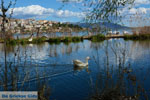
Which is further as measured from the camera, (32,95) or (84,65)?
(84,65)

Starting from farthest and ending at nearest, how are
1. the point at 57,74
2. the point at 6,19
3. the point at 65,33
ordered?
1. the point at 65,33
2. the point at 57,74
3. the point at 6,19

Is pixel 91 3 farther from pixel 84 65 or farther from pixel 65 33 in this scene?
pixel 65 33

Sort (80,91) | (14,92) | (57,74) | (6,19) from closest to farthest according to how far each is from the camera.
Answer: (6,19) → (14,92) → (80,91) → (57,74)

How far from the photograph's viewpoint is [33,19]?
3.84 metres

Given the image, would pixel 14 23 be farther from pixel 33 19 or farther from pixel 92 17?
pixel 92 17

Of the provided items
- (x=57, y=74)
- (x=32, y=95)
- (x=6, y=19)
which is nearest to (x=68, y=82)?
(x=57, y=74)

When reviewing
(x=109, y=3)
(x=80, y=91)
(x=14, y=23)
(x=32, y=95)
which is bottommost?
(x=80, y=91)

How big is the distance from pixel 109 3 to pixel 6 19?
2.07 metres

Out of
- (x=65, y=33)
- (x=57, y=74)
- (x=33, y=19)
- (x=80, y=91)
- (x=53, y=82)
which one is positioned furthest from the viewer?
(x=65, y=33)

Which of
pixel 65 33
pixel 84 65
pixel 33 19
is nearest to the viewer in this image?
pixel 33 19

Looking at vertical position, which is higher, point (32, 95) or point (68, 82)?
point (32, 95)

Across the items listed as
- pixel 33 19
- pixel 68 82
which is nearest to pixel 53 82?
pixel 68 82

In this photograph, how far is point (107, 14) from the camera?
396 centimetres

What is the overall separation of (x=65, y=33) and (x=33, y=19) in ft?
98.1
